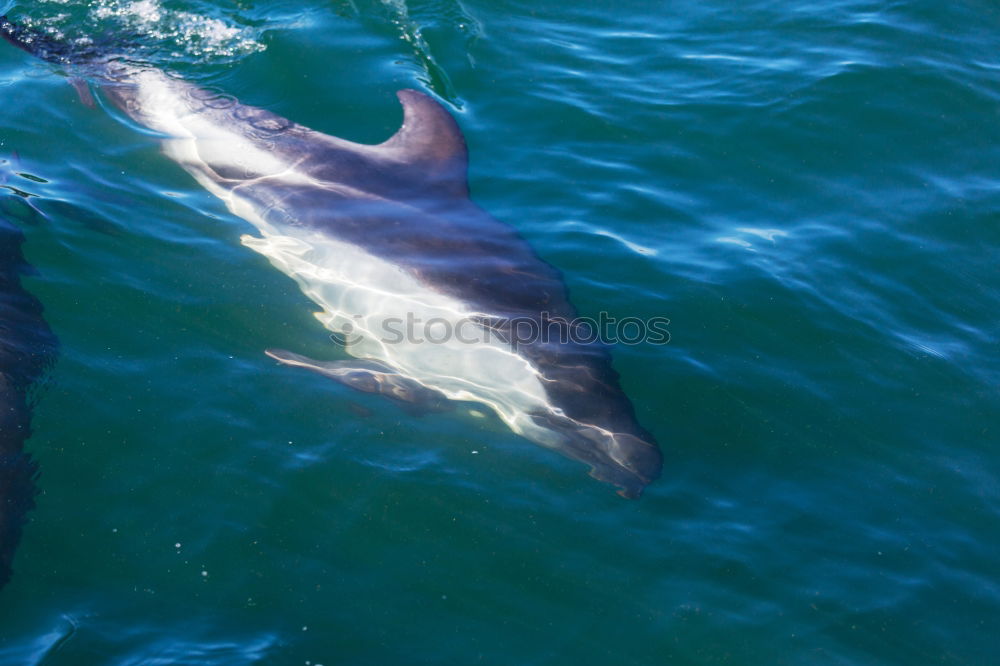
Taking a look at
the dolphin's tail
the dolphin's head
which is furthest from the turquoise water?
the dolphin's tail

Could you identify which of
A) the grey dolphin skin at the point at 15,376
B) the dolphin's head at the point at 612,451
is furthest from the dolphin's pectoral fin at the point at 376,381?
the grey dolphin skin at the point at 15,376

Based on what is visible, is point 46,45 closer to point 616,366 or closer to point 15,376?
point 15,376

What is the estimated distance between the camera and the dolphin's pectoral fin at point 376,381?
21.5 feet

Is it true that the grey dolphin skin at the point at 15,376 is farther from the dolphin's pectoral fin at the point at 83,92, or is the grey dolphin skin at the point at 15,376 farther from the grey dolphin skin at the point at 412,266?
the dolphin's pectoral fin at the point at 83,92

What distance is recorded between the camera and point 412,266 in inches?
288

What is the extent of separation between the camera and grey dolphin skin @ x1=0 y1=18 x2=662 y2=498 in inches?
258

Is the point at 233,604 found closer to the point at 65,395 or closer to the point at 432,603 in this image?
the point at 432,603

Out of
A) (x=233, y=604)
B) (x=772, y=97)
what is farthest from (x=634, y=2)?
(x=233, y=604)

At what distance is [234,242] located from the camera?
300 inches

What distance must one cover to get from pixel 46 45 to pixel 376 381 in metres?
5.92

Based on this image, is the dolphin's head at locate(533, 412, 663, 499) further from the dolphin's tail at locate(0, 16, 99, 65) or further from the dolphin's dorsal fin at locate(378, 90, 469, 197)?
the dolphin's tail at locate(0, 16, 99, 65)

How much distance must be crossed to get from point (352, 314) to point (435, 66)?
3974 millimetres

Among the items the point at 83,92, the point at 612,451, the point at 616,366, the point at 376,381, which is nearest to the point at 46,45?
the point at 83,92

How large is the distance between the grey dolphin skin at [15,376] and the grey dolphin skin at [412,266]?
1649mm
